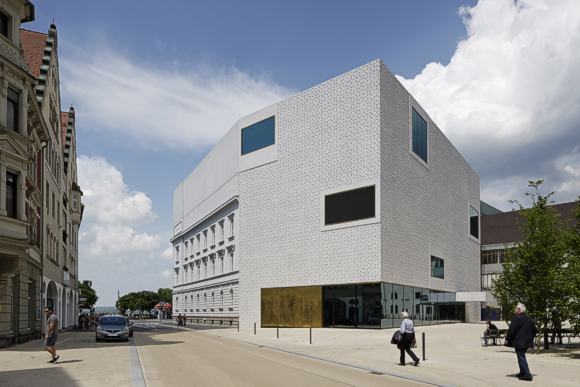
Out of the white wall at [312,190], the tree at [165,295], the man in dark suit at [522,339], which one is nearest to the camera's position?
the man in dark suit at [522,339]

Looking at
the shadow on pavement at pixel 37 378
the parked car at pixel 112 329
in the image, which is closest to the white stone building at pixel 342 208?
the parked car at pixel 112 329

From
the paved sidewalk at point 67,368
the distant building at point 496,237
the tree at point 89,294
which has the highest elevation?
the distant building at point 496,237

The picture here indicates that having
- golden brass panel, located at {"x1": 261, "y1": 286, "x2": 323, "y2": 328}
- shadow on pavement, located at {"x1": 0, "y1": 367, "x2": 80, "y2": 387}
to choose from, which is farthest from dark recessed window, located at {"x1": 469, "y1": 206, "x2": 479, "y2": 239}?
shadow on pavement, located at {"x1": 0, "y1": 367, "x2": 80, "y2": 387}

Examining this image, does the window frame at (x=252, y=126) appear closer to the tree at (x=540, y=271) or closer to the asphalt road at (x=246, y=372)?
the tree at (x=540, y=271)

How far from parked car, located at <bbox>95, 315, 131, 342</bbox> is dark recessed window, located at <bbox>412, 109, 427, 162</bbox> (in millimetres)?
30063

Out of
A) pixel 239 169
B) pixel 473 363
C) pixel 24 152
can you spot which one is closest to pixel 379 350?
pixel 473 363

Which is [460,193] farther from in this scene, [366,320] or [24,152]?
[24,152]

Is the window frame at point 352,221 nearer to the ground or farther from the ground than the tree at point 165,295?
farther from the ground

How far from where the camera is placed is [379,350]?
86.5 feet

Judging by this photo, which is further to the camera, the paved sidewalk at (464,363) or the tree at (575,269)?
the tree at (575,269)

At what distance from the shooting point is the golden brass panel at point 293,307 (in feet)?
157

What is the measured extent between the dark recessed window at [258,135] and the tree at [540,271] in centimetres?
3078

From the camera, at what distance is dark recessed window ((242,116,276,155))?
Result: 53.9 meters

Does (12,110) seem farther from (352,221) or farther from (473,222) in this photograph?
(473,222)
